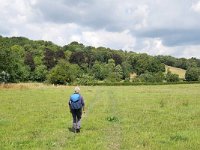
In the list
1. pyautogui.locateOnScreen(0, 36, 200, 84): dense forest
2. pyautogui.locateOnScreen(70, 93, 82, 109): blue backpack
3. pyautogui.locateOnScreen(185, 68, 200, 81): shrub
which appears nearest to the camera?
pyautogui.locateOnScreen(70, 93, 82, 109): blue backpack

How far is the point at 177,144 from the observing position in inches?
573

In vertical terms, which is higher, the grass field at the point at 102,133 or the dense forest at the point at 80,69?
the dense forest at the point at 80,69

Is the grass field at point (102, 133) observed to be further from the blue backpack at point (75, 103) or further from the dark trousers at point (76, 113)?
the blue backpack at point (75, 103)

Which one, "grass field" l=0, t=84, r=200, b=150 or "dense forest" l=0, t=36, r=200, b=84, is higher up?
"dense forest" l=0, t=36, r=200, b=84

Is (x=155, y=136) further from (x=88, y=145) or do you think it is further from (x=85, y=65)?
(x=85, y=65)

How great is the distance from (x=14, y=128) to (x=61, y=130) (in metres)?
2.43

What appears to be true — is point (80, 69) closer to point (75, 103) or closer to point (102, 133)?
point (75, 103)

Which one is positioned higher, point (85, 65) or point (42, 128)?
point (85, 65)

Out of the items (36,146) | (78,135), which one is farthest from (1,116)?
(36,146)

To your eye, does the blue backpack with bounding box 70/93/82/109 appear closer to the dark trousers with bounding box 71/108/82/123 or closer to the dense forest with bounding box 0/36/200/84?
the dark trousers with bounding box 71/108/82/123

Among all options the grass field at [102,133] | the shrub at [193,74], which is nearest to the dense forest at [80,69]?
the shrub at [193,74]

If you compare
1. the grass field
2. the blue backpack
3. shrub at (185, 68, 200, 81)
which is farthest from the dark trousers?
shrub at (185, 68, 200, 81)

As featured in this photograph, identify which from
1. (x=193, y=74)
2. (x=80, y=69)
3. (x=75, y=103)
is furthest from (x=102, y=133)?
(x=193, y=74)

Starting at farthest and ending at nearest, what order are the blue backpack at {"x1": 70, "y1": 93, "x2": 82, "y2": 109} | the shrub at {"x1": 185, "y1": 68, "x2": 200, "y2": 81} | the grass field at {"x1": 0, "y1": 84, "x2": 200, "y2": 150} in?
the shrub at {"x1": 185, "y1": 68, "x2": 200, "y2": 81} < the blue backpack at {"x1": 70, "y1": 93, "x2": 82, "y2": 109} < the grass field at {"x1": 0, "y1": 84, "x2": 200, "y2": 150}
